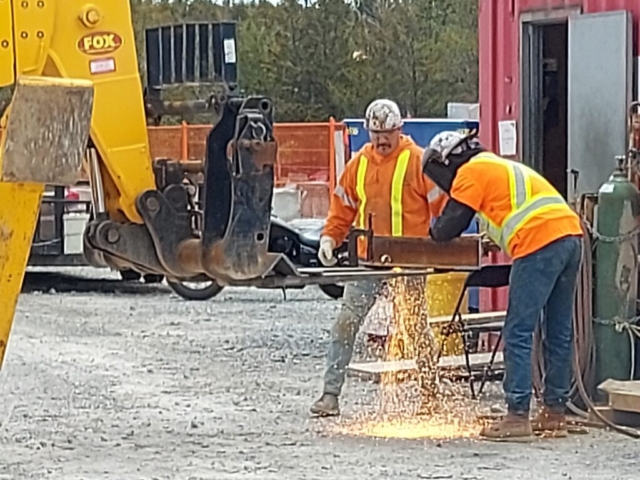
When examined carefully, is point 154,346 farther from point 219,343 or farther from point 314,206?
point 314,206

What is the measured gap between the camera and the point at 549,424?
30.0 feet

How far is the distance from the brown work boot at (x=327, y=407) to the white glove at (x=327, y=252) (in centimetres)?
84

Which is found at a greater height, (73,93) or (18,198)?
(73,93)

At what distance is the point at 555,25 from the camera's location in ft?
37.1

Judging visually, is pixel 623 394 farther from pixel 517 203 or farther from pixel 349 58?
pixel 349 58

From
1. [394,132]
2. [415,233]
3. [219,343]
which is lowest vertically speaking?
[219,343]

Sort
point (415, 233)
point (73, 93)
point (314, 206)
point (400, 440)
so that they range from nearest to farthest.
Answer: point (73, 93) < point (400, 440) < point (415, 233) < point (314, 206)

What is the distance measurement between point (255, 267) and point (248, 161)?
18.0 inches

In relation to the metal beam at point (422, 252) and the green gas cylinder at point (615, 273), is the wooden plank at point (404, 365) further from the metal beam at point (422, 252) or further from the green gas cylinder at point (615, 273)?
the metal beam at point (422, 252)

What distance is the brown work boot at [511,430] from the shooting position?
886 cm

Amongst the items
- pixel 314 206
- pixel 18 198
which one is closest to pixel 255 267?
pixel 18 198

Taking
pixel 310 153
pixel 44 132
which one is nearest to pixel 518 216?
pixel 44 132

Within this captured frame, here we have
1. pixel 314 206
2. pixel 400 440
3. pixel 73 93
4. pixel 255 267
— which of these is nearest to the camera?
pixel 73 93

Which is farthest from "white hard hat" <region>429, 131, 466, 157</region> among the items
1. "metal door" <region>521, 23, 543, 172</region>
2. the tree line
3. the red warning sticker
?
the tree line
